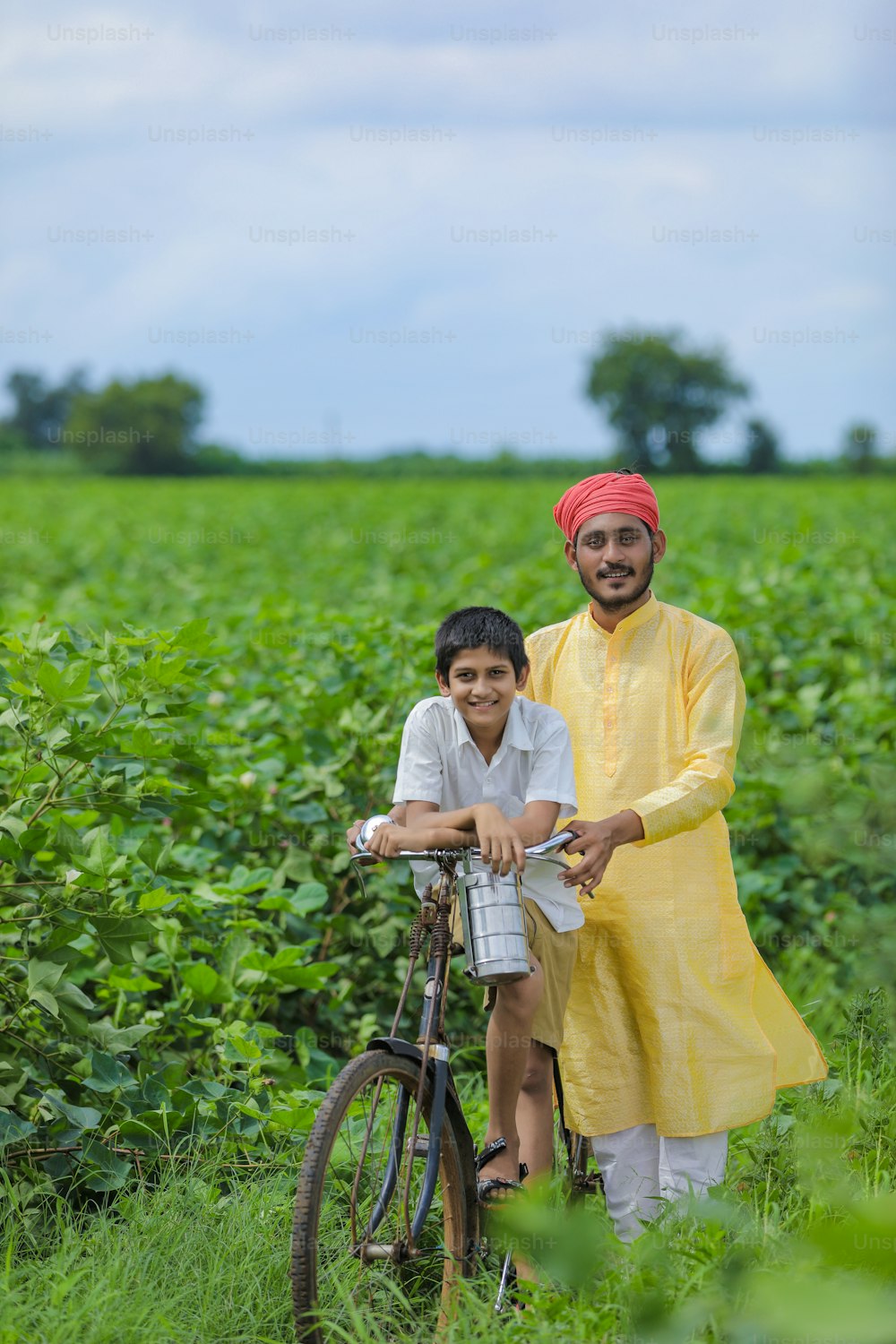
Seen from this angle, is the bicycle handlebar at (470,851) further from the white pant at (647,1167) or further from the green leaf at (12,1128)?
the green leaf at (12,1128)

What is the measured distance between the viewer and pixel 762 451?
5006 cm

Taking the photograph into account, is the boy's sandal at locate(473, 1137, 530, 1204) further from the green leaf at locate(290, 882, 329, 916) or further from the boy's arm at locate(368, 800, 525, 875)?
the green leaf at locate(290, 882, 329, 916)

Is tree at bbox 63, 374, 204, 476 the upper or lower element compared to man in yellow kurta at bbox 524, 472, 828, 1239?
upper

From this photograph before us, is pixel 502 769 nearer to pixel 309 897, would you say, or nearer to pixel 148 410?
pixel 309 897

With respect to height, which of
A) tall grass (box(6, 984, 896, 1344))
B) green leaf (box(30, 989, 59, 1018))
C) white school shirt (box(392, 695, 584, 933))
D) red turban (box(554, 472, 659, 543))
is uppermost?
red turban (box(554, 472, 659, 543))

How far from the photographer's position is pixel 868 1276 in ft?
4.99

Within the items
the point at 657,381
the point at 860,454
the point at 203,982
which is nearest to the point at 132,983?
the point at 203,982

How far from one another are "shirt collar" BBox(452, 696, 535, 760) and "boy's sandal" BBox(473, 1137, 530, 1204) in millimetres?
805

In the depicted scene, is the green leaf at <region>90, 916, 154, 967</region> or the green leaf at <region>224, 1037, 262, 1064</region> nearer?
the green leaf at <region>90, 916, 154, 967</region>

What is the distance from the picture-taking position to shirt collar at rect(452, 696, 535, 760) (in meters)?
2.55

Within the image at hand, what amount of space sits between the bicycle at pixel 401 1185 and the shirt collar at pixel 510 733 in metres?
0.22

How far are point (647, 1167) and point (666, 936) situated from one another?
0.55m

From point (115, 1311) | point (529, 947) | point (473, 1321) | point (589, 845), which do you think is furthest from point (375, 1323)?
point (589, 845)

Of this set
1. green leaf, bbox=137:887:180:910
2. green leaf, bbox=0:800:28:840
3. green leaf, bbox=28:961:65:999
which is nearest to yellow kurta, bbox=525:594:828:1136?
green leaf, bbox=137:887:180:910
